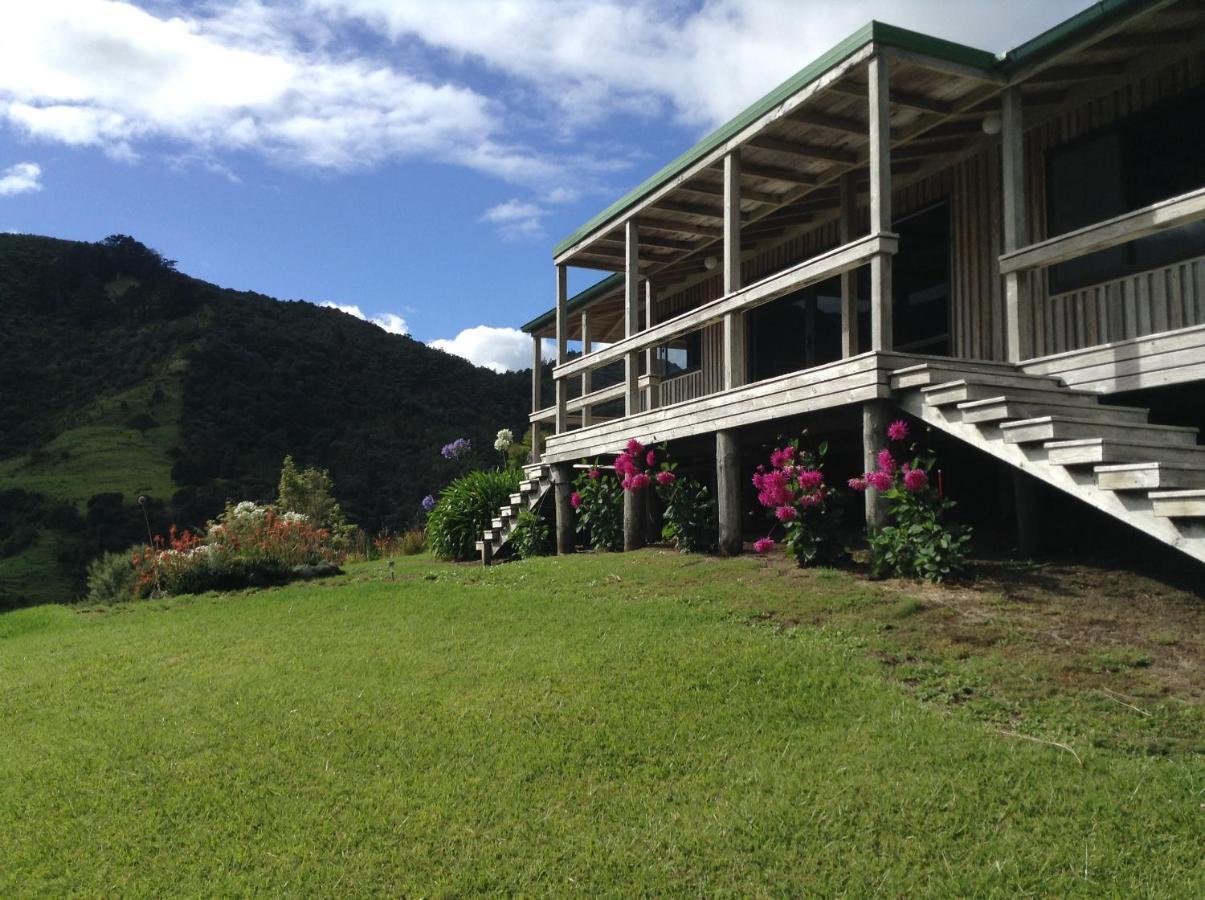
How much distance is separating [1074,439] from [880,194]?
251cm

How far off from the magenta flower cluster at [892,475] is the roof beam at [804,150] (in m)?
3.90

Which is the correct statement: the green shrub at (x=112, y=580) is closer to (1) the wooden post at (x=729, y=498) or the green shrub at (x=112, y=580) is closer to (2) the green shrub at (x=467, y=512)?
(2) the green shrub at (x=467, y=512)

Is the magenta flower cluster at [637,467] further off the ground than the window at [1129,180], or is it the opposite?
the window at [1129,180]

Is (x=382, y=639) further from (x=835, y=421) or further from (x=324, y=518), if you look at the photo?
(x=324, y=518)

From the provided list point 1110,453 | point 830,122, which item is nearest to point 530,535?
point 830,122

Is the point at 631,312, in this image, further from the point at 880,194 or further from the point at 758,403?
the point at 880,194

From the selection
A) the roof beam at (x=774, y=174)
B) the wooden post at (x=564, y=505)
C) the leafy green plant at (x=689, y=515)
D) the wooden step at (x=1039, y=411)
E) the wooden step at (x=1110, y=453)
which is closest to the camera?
the wooden step at (x=1110, y=453)

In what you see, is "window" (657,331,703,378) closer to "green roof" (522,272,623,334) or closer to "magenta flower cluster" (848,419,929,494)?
"green roof" (522,272,623,334)

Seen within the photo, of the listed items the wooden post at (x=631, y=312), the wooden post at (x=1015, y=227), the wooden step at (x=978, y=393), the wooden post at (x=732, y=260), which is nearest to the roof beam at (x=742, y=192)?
the wooden post at (x=631, y=312)

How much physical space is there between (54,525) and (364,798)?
32774 mm

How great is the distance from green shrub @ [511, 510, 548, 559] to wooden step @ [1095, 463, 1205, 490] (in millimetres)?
8877

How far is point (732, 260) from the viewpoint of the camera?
10.6 m

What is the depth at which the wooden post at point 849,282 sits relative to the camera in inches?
440

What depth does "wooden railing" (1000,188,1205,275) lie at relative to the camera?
7.55 m
